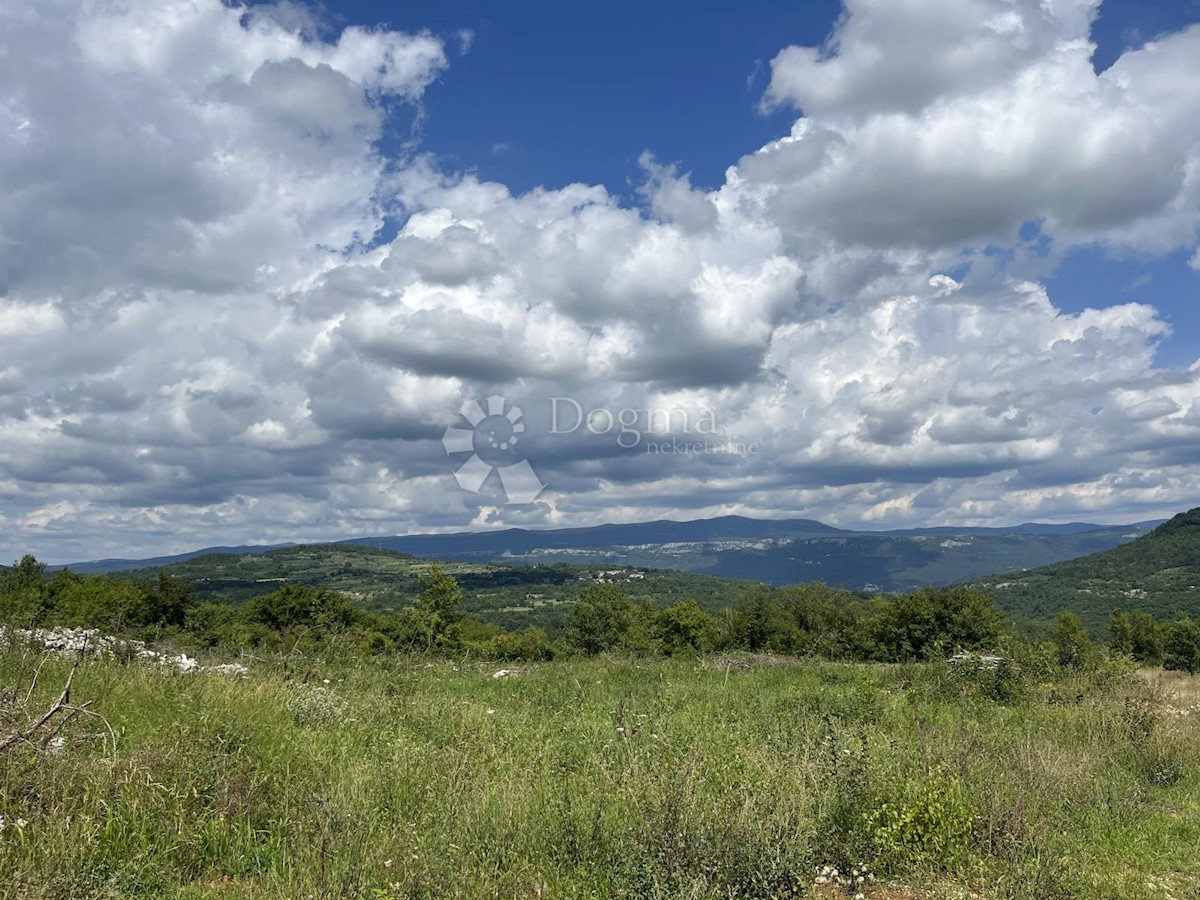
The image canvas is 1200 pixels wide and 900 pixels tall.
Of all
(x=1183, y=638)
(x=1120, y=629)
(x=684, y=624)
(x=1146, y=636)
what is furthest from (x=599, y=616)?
(x=1183, y=638)

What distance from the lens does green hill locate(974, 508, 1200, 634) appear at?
134m

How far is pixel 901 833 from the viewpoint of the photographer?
21.3ft

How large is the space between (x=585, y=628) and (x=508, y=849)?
59.1 meters

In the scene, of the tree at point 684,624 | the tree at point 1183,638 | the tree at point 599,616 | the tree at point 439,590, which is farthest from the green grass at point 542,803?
the tree at point 1183,638

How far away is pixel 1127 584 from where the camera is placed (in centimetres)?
16638

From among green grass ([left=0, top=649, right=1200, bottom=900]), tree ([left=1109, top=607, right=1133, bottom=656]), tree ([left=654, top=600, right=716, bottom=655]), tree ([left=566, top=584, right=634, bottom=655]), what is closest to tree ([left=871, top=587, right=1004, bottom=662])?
tree ([left=654, top=600, right=716, bottom=655])

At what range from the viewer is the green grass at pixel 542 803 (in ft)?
17.2

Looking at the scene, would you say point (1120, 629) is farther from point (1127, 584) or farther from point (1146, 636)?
point (1127, 584)

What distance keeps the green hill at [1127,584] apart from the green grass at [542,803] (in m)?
130

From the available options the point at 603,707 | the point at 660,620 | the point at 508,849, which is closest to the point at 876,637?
the point at 660,620

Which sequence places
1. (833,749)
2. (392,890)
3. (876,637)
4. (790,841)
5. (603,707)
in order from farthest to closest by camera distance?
(876,637) < (603,707) < (833,749) < (790,841) < (392,890)

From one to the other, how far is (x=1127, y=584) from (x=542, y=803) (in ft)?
672

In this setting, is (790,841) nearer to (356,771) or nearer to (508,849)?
(508,849)

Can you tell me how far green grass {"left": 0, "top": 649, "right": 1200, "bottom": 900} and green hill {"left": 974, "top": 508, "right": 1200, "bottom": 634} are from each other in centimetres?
12972
